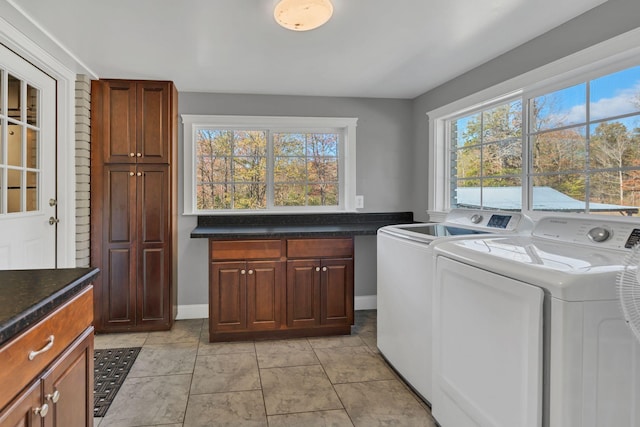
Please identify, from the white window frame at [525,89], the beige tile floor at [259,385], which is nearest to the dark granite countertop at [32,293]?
the beige tile floor at [259,385]

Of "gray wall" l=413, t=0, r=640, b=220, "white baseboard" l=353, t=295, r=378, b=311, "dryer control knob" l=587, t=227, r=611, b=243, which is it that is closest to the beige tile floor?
"white baseboard" l=353, t=295, r=378, b=311

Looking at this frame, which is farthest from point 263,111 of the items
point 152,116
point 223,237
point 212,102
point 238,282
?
point 238,282

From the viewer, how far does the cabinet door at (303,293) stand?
3.15 meters

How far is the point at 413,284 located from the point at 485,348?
29.8 inches

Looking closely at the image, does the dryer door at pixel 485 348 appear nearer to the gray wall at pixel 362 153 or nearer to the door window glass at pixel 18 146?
the gray wall at pixel 362 153

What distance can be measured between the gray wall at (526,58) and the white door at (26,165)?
9.98ft

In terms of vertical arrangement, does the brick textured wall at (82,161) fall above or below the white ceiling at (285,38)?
below

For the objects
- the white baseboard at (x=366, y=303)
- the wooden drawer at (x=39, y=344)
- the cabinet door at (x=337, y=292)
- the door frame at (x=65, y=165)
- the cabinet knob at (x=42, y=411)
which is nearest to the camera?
the wooden drawer at (x=39, y=344)

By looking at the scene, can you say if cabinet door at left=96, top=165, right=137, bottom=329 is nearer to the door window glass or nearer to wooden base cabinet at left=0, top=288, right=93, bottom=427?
the door window glass

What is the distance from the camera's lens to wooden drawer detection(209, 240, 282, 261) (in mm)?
3051

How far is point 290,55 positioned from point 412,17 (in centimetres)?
90

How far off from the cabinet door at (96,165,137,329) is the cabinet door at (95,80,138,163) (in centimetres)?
Result: 11

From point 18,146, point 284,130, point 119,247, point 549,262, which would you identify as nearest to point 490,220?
point 549,262

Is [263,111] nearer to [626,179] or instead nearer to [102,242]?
[102,242]
